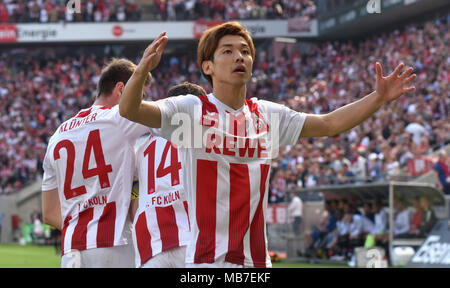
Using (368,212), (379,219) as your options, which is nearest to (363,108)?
(379,219)

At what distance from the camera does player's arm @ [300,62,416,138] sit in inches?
149

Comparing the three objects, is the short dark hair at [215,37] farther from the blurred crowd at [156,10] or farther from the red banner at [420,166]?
the blurred crowd at [156,10]

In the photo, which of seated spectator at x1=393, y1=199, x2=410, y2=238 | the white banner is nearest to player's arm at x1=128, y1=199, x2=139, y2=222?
seated spectator at x1=393, y1=199, x2=410, y2=238

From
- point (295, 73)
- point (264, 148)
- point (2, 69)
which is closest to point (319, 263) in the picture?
point (264, 148)

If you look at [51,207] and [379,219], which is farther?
[379,219]

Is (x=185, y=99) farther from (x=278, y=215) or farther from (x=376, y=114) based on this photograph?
(x=376, y=114)

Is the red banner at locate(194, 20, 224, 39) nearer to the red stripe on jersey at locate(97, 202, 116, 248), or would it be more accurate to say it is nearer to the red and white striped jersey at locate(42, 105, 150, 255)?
the red and white striped jersey at locate(42, 105, 150, 255)

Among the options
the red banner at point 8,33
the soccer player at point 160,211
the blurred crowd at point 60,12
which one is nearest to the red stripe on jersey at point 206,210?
the soccer player at point 160,211

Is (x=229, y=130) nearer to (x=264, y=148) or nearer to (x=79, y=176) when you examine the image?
(x=264, y=148)

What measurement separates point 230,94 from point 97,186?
1387 millimetres

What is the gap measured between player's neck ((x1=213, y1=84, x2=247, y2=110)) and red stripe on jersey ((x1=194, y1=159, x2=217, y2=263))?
0.34 meters

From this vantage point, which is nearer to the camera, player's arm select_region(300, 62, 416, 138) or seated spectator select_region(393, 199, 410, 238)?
player's arm select_region(300, 62, 416, 138)

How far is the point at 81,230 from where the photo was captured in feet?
15.5
